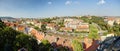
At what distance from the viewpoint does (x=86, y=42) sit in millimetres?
39188

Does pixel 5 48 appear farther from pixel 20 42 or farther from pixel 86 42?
pixel 86 42

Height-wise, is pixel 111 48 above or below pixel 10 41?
above

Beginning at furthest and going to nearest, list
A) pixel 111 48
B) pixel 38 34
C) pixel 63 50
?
pixel 38 34 → pixel 63 50 → pixel 111 48

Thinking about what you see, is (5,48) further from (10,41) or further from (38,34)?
(38,34)

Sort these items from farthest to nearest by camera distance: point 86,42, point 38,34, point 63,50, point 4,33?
point 38,34 → point 86,42 → point 63,50 → point 4,33

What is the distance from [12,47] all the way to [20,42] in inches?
53.0

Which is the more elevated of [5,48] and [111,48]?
[111,48]

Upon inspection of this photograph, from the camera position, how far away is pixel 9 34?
95.1ft

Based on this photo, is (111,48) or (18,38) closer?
(111,48)

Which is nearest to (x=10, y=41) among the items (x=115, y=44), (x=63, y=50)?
(x=63, y=50)

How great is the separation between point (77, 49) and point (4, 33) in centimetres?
951

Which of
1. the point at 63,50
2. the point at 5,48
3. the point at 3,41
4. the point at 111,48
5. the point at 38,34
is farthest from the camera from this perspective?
the point at 38,34

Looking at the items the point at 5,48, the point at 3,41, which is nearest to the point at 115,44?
the point at 5,48

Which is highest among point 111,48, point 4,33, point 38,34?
point 111,48
